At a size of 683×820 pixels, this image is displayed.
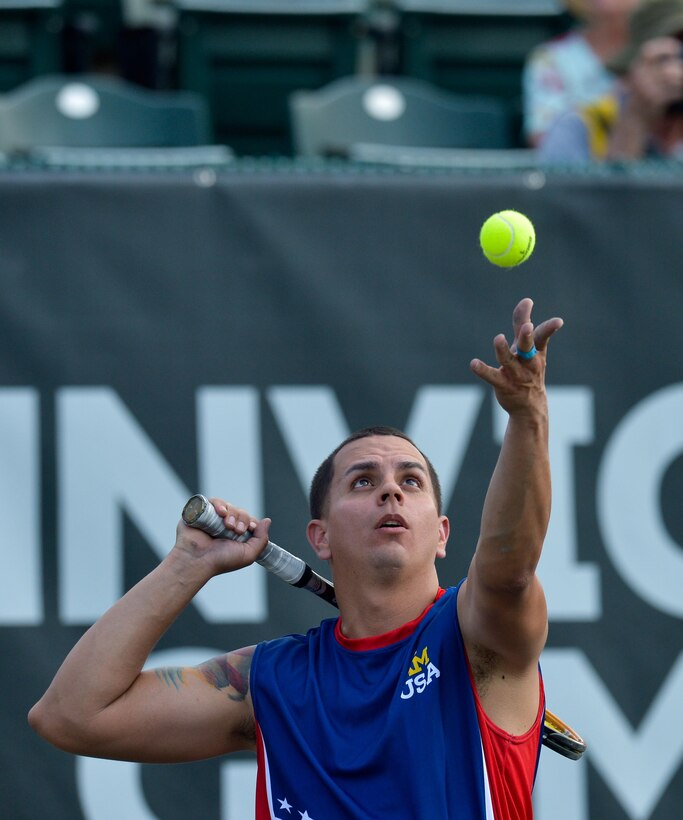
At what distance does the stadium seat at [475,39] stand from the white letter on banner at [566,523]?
9.21 ft

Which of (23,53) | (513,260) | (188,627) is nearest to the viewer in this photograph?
(513,260)

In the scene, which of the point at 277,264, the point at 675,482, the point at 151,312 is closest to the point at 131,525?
the point at 151,312

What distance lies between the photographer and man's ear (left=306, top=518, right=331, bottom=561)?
307 cm

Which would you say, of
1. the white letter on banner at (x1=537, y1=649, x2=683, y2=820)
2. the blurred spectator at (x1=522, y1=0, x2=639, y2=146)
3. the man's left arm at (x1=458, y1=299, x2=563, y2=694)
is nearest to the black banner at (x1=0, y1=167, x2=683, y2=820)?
the white letter on banner at (x1=537, y1=649, x2=683, y2=820)

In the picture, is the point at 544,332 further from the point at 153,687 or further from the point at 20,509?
the point at 20,509

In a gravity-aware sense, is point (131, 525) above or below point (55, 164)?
below

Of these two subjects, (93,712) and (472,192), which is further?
(472,192)

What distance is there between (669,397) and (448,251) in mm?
794

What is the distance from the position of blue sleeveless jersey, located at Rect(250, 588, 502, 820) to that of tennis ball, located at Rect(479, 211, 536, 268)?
691 mm

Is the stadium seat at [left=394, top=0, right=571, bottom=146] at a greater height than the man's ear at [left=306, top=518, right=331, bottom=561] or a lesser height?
greater

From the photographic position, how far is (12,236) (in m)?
4.20

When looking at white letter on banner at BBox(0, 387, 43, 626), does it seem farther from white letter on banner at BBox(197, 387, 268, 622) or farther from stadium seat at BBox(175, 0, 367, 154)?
stadium seat at BBox(175, 0, 367, 154)

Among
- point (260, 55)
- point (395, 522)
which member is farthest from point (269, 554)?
point (260, 55)

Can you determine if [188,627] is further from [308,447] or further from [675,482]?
[675,482]
